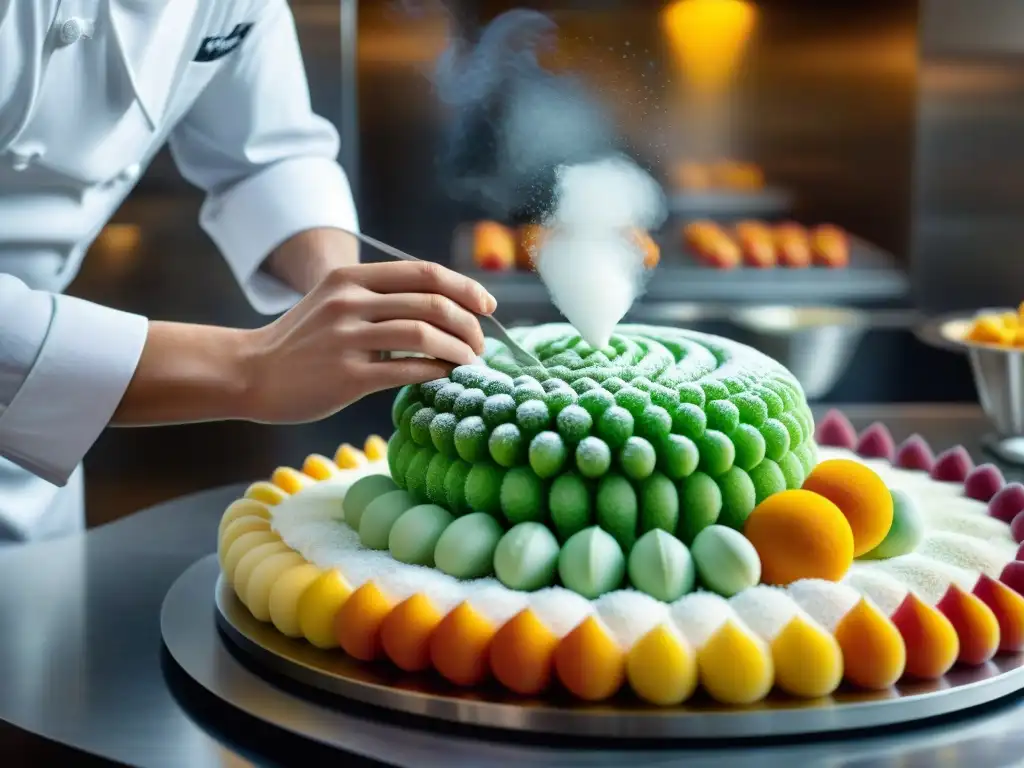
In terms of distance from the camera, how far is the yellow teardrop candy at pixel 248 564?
102 cm

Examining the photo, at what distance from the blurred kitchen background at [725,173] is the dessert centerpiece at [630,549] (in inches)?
72.6

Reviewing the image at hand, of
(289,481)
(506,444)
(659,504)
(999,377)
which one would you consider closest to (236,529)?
(289,481)

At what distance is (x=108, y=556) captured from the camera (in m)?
1.25

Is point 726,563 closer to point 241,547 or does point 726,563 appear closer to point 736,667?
point 736,667

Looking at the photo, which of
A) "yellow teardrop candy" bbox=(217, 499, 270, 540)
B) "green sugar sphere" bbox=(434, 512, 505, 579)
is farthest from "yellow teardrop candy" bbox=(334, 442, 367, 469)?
"green sugar sphere" bbox=(434, 512, 505, 579)

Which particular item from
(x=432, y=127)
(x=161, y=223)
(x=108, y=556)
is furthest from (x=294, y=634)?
(x=432, y=127)

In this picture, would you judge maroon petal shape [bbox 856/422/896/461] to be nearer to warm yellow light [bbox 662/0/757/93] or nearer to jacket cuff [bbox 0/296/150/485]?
jacket cuff [bbox 0/296/150/485]

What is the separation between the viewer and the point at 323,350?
1.04m

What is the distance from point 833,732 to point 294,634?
40cm

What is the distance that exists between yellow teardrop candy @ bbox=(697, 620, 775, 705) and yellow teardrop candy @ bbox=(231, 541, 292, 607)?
1.24 feet

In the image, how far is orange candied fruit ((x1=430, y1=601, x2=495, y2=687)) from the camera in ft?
2.81

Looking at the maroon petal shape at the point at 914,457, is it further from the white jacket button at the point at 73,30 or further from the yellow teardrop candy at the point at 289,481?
the white jacket button at the point at 73,30

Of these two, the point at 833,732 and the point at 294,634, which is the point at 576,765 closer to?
the point at 833,732

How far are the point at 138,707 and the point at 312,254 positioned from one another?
777 millimetres
